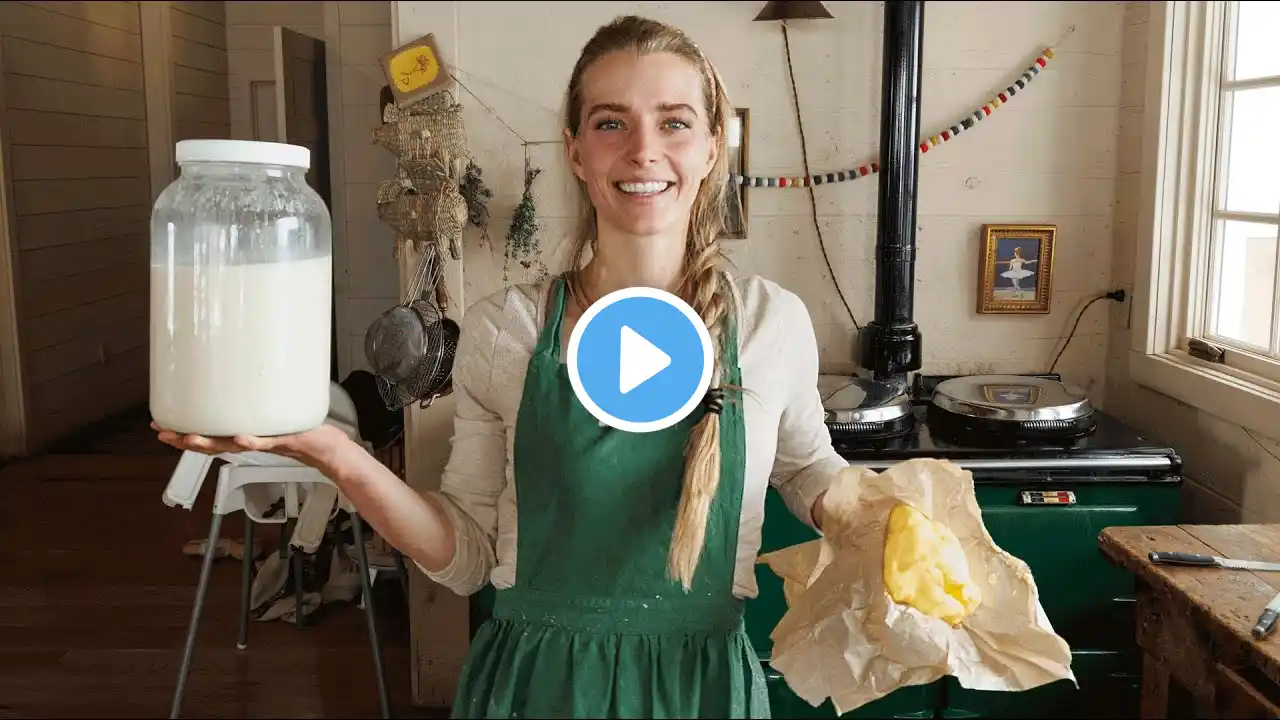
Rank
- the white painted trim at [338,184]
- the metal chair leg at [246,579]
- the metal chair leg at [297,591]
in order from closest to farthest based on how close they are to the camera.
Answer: the metal chair leg at [246,579] → the metal chair leg at [297,591] → the white painted trim at [338,184]

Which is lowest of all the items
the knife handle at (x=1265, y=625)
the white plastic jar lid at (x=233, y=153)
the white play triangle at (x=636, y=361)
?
the knife handle at (x=1265, y=625)

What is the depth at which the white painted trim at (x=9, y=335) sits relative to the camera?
9.47ft

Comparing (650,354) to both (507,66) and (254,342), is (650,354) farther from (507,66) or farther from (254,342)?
(507,66)

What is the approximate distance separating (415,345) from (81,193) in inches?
90.7

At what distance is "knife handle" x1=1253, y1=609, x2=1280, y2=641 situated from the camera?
1.53 meters

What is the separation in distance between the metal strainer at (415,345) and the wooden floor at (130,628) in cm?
94

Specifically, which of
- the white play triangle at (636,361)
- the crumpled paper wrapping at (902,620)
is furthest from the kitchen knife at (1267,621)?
the white play triangle at (636,361)

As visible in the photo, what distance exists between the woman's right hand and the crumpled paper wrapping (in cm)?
53

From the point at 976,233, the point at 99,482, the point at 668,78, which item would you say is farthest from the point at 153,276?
the point at 99,482

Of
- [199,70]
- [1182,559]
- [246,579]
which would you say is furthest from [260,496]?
[199,70]

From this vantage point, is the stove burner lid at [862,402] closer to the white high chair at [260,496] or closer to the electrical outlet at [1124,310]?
the electrical outlet at [1124,310]

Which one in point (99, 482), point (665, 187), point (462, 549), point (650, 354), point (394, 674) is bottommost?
point (394, 674)

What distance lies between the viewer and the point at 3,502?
129 inches

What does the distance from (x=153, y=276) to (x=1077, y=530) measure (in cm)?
213
